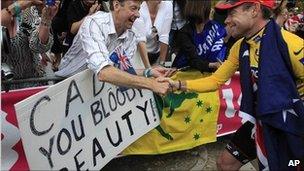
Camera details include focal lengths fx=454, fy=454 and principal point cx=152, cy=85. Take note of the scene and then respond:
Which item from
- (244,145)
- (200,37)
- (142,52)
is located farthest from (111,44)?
(200,37)

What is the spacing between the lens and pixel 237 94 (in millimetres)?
4980

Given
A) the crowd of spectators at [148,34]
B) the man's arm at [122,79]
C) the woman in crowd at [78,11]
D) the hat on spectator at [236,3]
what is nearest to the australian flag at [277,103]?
the hat on spectator at [236,3]

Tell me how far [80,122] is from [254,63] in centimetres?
137

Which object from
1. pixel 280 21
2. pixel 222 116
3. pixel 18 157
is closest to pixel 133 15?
pixel 18 157

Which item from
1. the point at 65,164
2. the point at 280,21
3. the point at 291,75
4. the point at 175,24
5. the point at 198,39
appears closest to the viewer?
the point at 291,75

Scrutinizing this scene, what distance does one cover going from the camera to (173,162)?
15.6 ft

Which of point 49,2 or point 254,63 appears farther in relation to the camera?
point 49,2

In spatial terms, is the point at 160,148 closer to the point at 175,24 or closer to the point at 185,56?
the point at 185,56

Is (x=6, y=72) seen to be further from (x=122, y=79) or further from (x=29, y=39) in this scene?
(x=122, y=79)

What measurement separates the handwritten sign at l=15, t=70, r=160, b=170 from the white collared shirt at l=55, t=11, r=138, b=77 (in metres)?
0.25

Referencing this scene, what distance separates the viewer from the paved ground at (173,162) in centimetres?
460

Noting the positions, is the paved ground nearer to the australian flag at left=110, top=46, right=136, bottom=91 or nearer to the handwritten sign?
the handwritten sign

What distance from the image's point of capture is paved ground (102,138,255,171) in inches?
181

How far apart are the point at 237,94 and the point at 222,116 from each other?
1.02ft
